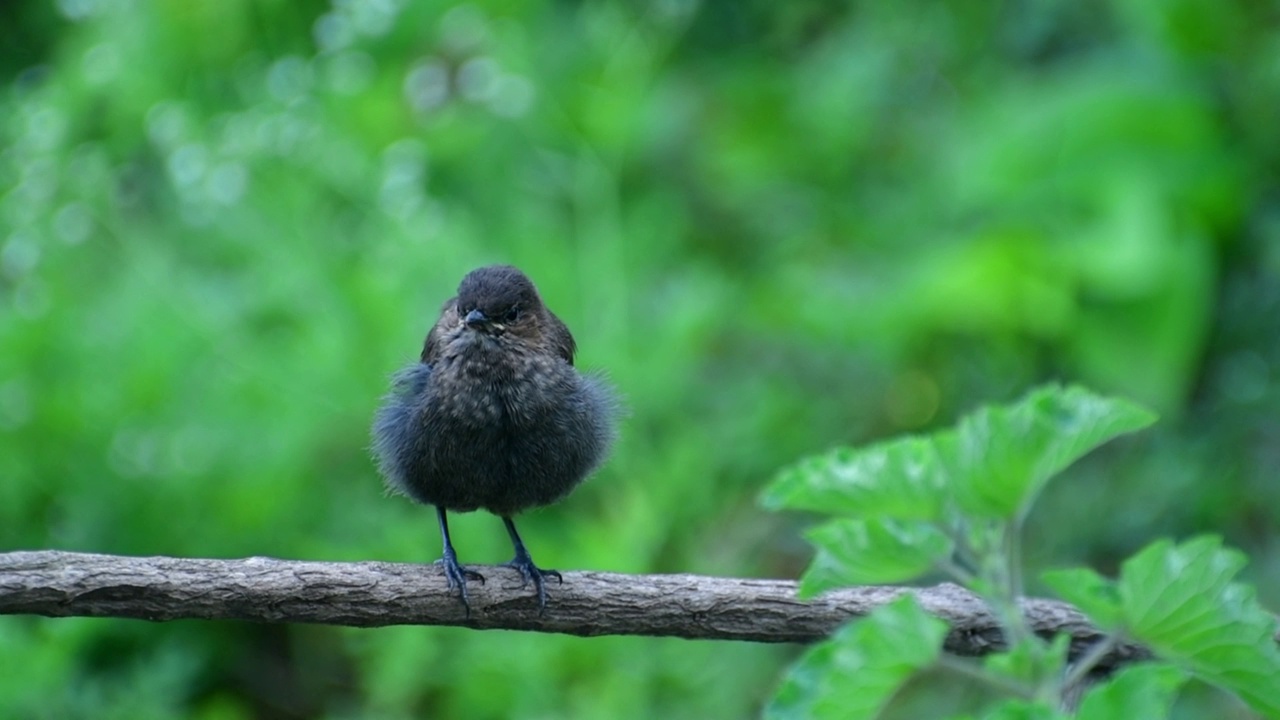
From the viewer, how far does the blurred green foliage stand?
4.67 meters

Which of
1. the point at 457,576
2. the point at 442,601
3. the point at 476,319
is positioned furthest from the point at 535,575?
the point at 476,319

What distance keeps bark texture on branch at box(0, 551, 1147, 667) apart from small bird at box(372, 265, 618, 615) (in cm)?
58

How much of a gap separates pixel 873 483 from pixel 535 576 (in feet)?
5.02

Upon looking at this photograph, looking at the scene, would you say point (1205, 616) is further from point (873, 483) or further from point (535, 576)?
point (535, 576)

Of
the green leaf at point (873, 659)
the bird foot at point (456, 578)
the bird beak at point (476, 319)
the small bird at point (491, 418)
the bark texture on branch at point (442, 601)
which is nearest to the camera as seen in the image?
the green leaf at point (873, 659)

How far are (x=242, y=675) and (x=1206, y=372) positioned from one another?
13.9 feet

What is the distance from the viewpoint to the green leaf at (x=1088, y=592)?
1603mm

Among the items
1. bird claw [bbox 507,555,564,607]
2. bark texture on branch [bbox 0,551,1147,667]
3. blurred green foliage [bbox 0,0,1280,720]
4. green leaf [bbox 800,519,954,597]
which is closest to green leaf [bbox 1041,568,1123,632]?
green leaf [bbox 800,519,954,597]

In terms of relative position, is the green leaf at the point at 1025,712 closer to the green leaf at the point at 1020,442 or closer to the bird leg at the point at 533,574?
the green leaf at the point at 1020,442

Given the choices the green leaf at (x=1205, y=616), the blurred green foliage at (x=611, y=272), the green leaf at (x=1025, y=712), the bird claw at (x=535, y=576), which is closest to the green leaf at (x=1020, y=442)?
→ the green leaf at (x=1205, y=616)

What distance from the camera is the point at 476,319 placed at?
3666 mm

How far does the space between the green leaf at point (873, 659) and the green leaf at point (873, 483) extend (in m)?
0.14

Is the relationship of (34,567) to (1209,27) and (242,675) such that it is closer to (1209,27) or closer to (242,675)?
(242,675)

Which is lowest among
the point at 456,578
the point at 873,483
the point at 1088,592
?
the point at 1088,592
